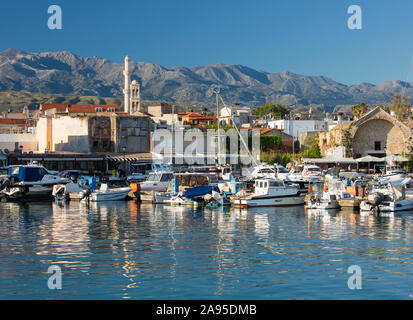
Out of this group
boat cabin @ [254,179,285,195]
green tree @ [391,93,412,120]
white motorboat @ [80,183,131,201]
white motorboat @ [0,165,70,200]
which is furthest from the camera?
green tree @ [391,93,412,120]

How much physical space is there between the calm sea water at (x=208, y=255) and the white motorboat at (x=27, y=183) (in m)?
12.8

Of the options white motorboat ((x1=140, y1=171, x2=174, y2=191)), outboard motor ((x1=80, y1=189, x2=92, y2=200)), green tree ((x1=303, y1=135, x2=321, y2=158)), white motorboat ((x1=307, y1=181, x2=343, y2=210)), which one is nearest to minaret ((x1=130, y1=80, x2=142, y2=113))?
green tree ((x1=303, y1=135, x2=321, y2=158))

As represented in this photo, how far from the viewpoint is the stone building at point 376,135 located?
73.4 m

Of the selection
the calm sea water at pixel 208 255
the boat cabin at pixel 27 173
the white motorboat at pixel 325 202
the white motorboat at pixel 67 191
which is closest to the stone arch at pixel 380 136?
the white motorboat at pixel 325 202

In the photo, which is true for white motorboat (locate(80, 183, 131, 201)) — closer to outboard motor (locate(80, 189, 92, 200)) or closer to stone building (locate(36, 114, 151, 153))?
outboard motor (locate(80, 189, 92, 200))

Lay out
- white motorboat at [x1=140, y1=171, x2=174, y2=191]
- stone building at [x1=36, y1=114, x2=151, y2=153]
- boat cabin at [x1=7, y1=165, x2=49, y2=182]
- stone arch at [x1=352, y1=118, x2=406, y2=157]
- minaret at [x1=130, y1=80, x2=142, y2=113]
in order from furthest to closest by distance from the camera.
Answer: minaret at [x1=130, y1=80, x2=142, y2=113]
stone arch at [x1=352, y1=118, x2=406, y2=157]
stone building at [x1=36, y1=114, x2=151, y2=153]
white motorboat at [x1=140, y1=171, x2=174, y2=191]
boat cabin at [x1=7, y1=165, x2=49, y2=182]

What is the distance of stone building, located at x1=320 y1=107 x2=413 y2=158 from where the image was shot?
241 ft

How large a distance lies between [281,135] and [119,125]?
27.1 metres

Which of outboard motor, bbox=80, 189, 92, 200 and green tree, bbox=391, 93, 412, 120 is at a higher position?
green tree, bbox=391, 93, 412, 120

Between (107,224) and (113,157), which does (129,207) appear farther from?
(113,157)

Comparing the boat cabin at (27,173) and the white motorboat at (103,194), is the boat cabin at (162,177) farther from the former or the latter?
the boat cabin at (27,173)

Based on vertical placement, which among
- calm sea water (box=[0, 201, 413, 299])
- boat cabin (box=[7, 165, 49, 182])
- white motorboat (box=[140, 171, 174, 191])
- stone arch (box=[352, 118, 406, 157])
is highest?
stone arch (box=[352, 118, 406, 157])

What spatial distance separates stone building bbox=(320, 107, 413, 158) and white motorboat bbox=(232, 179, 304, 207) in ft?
125

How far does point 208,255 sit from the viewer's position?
19266 millimetres
